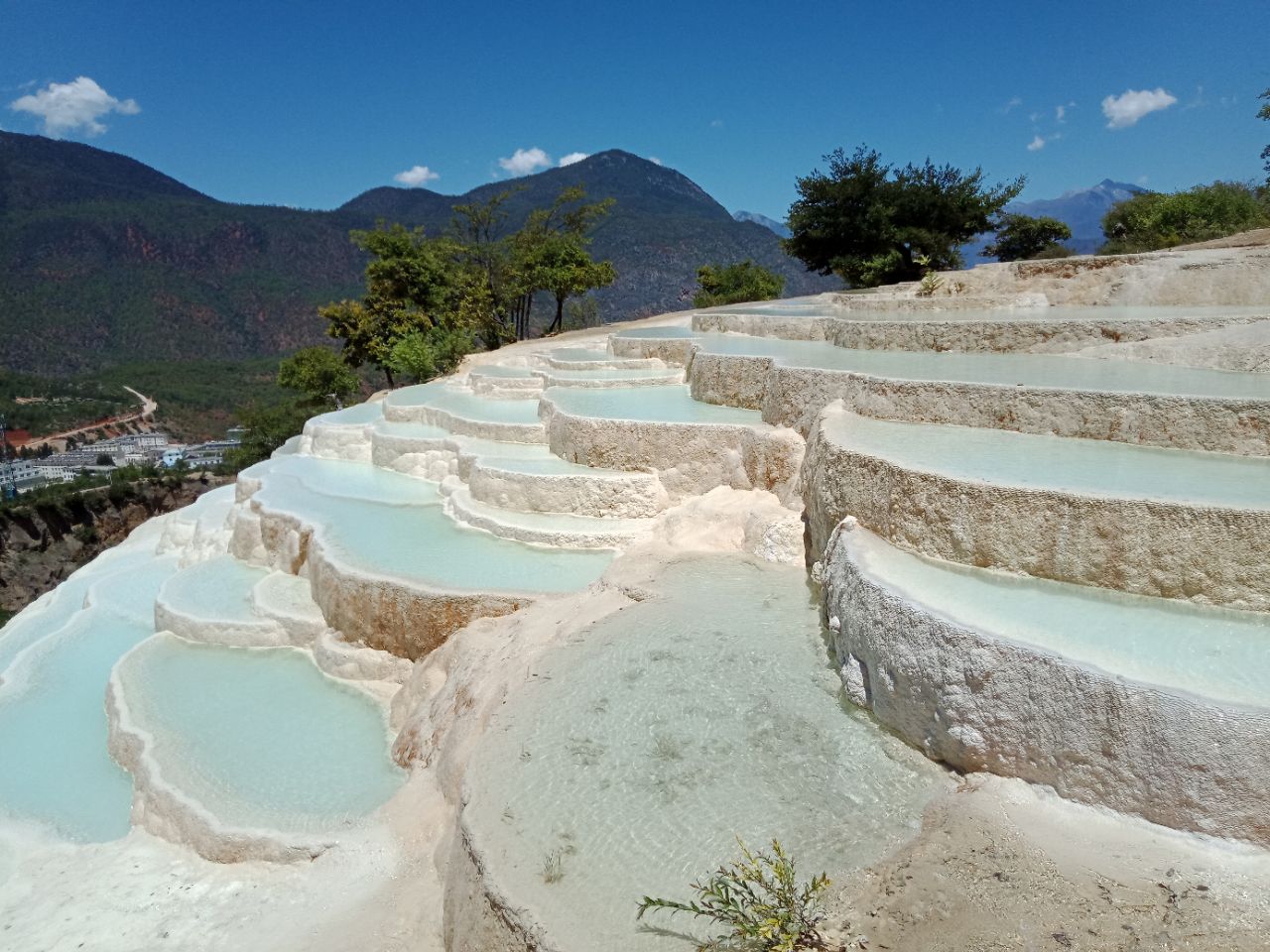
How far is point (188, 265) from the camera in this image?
→ 8375cm

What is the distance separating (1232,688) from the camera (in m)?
3.24

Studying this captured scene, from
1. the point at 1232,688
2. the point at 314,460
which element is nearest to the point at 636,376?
the point at 314,460

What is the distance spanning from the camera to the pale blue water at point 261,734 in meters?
5.12

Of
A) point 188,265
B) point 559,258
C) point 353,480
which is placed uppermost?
point 188,265

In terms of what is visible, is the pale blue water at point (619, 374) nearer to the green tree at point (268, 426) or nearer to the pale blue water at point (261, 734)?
the pale blue water at point (261, 734)

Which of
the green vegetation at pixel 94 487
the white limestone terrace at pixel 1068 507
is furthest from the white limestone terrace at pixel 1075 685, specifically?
the green vegetation at pixel 94 487

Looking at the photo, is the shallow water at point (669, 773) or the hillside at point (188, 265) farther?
the hillside at point (188, 265)

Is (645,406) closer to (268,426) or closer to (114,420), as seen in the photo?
(268,426)

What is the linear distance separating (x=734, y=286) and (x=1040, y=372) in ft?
71.1

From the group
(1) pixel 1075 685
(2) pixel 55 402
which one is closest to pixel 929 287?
(1) pixel 1075 685

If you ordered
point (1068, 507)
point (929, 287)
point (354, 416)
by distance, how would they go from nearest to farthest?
1. point (1068, 507)
2. point (354, 416)
3. point (929, 287)

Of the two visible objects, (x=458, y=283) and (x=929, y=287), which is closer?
(x=929, y=287)

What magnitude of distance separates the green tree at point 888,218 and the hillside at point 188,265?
4432cm

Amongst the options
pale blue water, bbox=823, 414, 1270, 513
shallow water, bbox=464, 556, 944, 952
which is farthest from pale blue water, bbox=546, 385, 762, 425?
shallow water, bbox=464, 556, 944, 952
